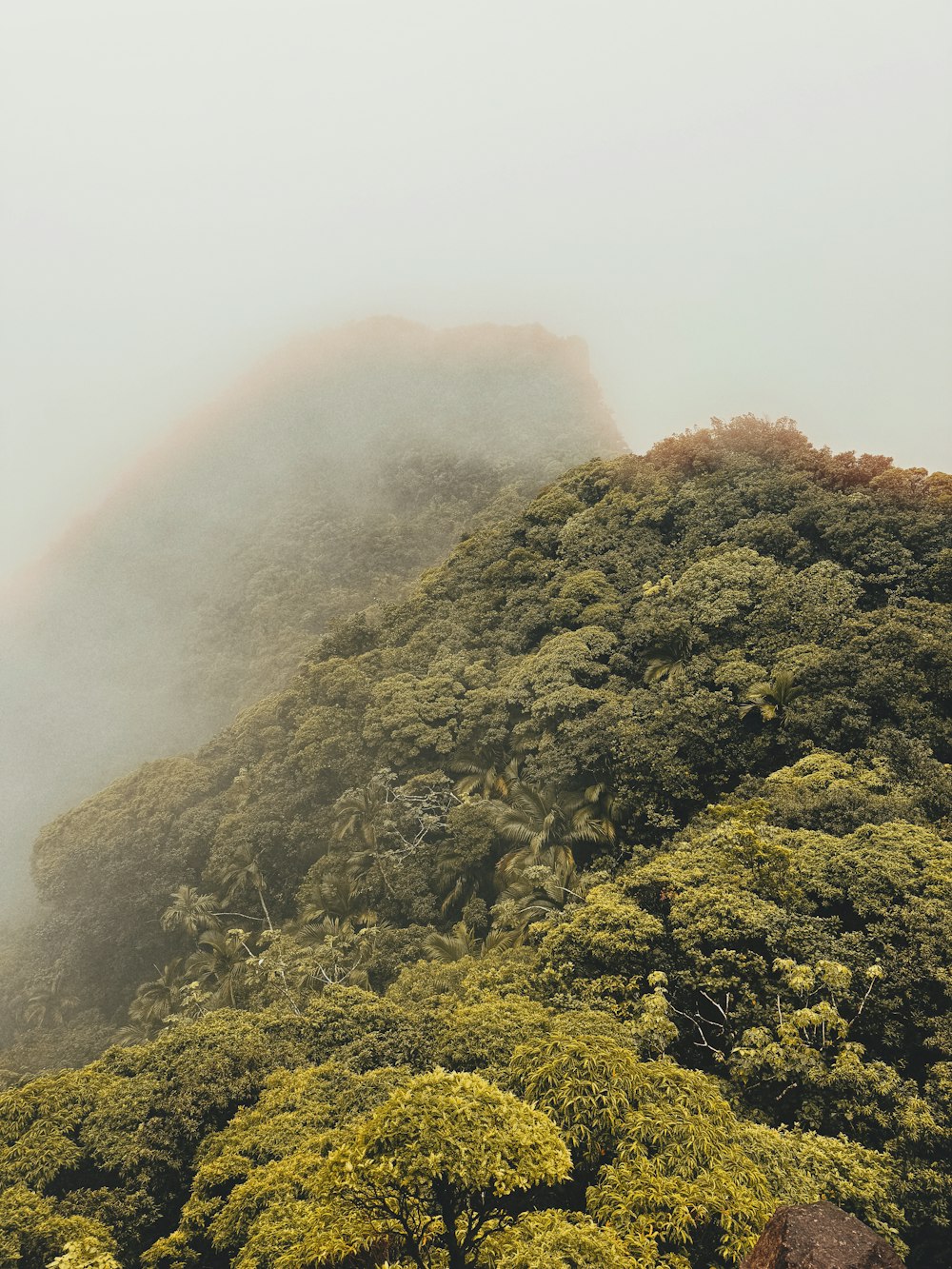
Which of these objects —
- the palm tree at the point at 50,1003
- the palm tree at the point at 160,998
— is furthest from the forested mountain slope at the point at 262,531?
the palm tree at the point at 160,998

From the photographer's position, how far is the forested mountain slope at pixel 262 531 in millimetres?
58781

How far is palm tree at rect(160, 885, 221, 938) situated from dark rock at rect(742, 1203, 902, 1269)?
25073 mm

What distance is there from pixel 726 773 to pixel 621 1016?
9.02 metres

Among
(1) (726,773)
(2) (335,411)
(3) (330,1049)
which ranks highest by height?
(2) (335,411)

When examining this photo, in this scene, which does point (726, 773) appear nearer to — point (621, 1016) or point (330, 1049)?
point (621, 1016)

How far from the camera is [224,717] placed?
5506 cm

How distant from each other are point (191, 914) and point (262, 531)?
5021 cm

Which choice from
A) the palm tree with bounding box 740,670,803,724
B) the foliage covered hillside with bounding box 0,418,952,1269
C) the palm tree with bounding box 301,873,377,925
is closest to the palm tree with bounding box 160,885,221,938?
the foliage covered hillside with bounding box 0,418,952,1269

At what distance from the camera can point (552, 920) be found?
1869cm

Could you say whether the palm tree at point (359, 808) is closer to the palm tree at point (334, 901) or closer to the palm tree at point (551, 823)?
the palm tree at point (334, 901)

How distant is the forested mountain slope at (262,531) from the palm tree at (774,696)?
34218 millimetres

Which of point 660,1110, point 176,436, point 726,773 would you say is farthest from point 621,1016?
point 176,436

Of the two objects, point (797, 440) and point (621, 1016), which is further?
point (797, 440)

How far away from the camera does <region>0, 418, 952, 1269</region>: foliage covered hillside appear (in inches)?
363
